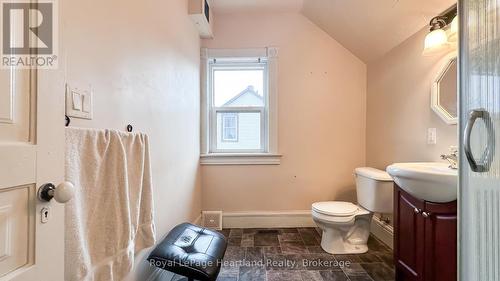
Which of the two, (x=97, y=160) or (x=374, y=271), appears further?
(x=374, y=271)

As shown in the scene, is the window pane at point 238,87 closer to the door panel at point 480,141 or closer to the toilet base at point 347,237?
the toilet base at point 347,237

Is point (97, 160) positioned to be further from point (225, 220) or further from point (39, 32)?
point (225, 220)

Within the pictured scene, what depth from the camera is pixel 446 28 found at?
66.1 inches

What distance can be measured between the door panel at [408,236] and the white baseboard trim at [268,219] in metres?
1.19

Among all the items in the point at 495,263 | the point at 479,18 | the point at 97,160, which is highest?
the point at 479,18

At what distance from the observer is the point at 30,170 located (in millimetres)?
548

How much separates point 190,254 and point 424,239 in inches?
A: 51.2

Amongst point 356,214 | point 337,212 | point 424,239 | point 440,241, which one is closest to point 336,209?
point 337,212

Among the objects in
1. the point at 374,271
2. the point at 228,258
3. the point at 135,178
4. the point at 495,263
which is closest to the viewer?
the point at 495,263

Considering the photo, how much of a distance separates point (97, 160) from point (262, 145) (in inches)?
84.1

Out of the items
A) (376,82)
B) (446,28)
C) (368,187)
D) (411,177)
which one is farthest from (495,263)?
(376,82)

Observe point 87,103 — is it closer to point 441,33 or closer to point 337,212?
point 337,212

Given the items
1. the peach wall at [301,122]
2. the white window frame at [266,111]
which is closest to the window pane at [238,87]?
the white window frame at [266,111]

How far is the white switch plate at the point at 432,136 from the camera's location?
1.80 meters
